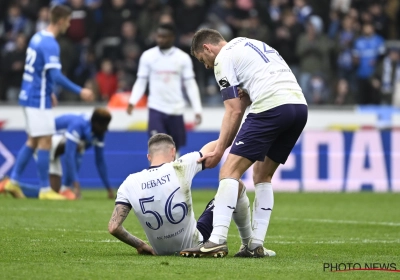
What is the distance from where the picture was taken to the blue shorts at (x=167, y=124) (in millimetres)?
13787

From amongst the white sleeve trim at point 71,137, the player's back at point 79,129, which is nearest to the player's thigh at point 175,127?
the player's back at point 79,129

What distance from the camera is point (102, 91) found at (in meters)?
20.1

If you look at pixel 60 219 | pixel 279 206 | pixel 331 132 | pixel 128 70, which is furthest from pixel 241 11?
pixel 60 219

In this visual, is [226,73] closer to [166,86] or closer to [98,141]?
[166,86]

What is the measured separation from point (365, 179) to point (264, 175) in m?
10.1

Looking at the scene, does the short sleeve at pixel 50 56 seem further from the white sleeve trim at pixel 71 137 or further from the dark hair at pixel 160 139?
the dark hair at pixel 160 139

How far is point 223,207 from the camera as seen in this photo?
7148mm

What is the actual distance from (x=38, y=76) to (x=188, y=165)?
22.5 feet

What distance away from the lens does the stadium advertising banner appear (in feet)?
56.9

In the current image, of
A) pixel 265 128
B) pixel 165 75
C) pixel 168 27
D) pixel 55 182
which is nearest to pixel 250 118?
pixel 265 128

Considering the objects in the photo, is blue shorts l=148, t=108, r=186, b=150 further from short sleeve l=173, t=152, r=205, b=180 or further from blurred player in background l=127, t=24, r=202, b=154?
short sleeve l=173, t=152, r=205, b=180

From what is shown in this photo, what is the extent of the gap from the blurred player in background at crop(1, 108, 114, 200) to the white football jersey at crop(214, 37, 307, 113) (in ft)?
21.9

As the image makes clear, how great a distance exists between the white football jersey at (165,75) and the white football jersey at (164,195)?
675 centimetres

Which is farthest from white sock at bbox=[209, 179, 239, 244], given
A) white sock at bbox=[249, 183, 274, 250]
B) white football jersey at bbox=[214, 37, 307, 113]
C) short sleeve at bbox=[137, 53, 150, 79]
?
short sleeve at bbox=[137, 53, 150, 79]
